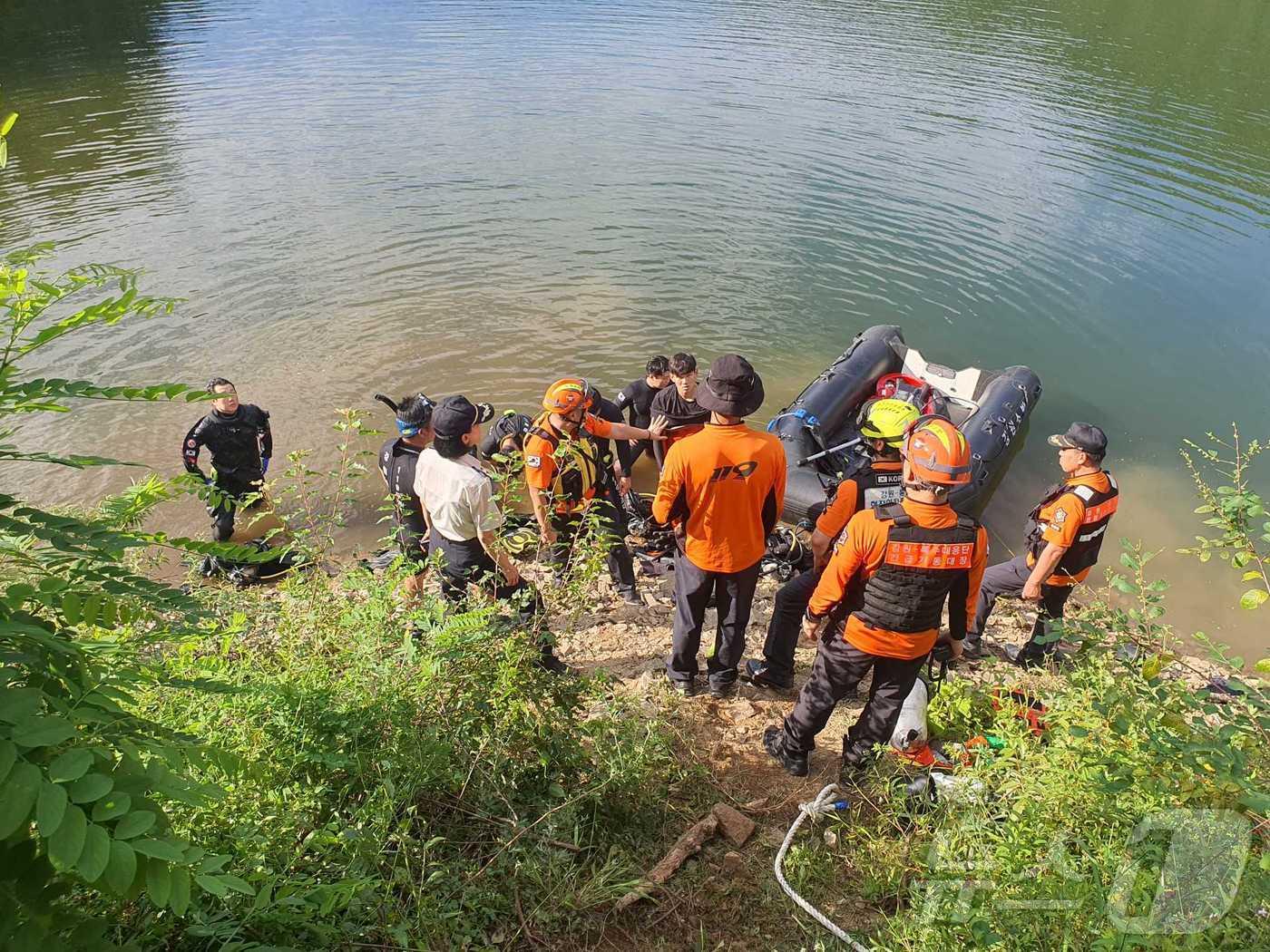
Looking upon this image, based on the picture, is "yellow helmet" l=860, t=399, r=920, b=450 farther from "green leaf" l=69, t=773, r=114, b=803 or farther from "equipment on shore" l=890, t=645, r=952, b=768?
"green leaf" l=69, t=773, r=114, b=803

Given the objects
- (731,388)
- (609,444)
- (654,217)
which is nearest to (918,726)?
(731,388)

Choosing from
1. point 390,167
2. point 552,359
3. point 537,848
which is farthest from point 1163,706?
point 390,167

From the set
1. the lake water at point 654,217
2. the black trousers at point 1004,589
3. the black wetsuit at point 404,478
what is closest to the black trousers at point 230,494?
the lake water at point 654,217

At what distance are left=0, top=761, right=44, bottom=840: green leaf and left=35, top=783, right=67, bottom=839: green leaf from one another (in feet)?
0.04

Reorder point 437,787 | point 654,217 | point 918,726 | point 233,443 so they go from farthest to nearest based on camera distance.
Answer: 1. point 654,217
2. point 233,443
3. point 918,726
4. point 437,787

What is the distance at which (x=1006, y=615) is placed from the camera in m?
6.22

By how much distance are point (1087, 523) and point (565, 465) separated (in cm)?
321

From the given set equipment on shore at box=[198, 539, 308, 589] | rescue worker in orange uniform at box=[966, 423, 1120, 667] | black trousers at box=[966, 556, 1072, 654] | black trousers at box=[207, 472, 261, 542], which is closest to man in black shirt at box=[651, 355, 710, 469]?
black trousers at box=[966, 556, 1072, 654]

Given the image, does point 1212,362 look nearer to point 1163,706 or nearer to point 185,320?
point 1163,706

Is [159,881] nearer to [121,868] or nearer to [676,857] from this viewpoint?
[121,868]

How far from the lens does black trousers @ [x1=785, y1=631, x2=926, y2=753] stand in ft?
12.1

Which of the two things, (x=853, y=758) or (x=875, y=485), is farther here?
(x=875, y=485)

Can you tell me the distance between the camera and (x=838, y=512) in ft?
14.2

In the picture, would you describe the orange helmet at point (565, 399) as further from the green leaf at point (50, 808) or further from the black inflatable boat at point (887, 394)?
the green leaf at point (50, 808)
